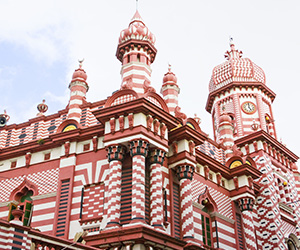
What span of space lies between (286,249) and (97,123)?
13618 millimetres

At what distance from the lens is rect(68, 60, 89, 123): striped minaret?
21.4 metres

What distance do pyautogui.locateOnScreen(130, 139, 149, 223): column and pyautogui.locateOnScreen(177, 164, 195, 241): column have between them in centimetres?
255

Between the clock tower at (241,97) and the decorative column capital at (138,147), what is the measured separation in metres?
13.6

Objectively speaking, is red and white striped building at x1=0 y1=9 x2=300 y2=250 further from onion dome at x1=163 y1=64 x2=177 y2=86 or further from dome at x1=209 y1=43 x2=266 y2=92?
dome at x1=209 y1=43 x2=266 y2=92

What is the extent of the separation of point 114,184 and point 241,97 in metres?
17.4

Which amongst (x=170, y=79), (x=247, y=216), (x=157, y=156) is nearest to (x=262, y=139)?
(x=247, y=216)

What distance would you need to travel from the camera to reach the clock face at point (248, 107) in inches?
1225

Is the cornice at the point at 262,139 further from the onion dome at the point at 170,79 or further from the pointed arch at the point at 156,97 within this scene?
the pointed arch at the point at 156,97

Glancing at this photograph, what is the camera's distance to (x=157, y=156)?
18.0 metres

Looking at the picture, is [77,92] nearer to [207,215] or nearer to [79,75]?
[79,75]

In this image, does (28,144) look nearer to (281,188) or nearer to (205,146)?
(205,146)

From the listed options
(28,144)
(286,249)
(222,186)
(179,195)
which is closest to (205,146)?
(222,186)

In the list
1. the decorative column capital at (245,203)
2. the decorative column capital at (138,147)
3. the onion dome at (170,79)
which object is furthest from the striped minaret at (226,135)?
the decorative column capital at (138,147)

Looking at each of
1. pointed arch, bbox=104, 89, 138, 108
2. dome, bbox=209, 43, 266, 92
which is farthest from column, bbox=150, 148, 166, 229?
dome, bbox=209, 43, 266, 92
